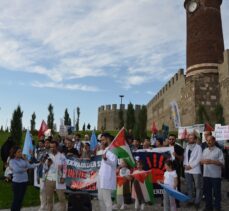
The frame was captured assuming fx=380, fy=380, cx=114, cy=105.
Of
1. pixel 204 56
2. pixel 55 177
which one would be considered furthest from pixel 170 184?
pixel 204 56

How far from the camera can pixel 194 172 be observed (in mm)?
10242

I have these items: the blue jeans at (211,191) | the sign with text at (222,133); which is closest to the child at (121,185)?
the blue jeans at (211,191)

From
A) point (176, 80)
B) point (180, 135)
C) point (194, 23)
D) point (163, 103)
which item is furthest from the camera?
point (163, 103)

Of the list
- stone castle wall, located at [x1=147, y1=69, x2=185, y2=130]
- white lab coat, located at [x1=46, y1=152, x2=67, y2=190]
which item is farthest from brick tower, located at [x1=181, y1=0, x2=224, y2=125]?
white lab coat, located at [x1=46, y1=152, x2=67, y2=190]

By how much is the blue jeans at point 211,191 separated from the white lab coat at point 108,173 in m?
2.82

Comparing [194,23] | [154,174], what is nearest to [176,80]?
[194,23]

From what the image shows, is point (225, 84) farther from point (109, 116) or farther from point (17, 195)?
point (109, 116)

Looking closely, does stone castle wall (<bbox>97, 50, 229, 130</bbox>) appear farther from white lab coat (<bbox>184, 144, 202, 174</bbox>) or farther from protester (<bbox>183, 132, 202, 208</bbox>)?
white lab coat (<bbox>184, 144, 202, 174</bbox>)

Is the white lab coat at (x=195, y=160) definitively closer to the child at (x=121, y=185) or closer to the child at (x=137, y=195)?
the child at (x=137, y=195)

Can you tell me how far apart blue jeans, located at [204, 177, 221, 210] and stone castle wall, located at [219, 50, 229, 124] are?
2542cm

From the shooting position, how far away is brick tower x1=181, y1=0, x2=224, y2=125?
36719 mm

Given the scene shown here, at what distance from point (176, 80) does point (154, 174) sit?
36.0 metres

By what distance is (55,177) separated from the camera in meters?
9.45

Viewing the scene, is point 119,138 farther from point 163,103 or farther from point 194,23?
point 163,103
